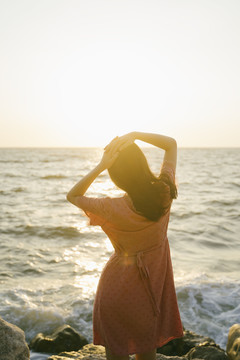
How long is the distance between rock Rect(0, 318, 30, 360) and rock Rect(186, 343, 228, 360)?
2021 mm

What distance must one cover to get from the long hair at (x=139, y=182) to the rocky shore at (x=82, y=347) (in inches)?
83.6

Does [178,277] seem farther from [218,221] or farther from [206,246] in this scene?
[218,221]

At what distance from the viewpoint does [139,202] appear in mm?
2150

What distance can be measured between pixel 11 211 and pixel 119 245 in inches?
560

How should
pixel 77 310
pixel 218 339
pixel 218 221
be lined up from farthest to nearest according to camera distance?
pixel 218 221, pixel 77 310, pixel 218 339

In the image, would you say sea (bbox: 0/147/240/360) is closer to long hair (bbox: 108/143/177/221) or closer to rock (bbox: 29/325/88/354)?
rock (bbox: 29/325/88/354)

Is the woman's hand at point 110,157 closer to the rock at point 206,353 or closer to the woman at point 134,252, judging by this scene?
the woman at point 134,252

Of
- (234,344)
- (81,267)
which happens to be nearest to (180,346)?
(234,344)

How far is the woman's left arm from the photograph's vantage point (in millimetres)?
2109

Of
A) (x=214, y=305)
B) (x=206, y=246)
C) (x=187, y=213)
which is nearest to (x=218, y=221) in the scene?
(x=187, y=213)

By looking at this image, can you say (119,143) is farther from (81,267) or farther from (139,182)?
(81,267)

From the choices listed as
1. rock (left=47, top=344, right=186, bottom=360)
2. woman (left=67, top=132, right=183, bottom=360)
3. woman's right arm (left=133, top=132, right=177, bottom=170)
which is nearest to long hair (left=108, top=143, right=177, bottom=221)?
woman (left=67, top=132, right=183, bottom=360)

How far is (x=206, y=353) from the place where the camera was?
422 cm

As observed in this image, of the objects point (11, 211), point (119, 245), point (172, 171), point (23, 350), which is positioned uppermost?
point (172, 171)
